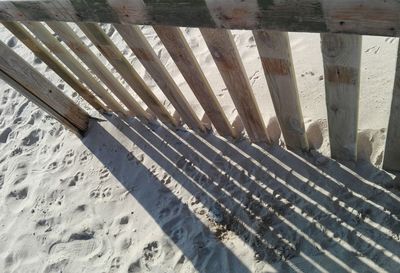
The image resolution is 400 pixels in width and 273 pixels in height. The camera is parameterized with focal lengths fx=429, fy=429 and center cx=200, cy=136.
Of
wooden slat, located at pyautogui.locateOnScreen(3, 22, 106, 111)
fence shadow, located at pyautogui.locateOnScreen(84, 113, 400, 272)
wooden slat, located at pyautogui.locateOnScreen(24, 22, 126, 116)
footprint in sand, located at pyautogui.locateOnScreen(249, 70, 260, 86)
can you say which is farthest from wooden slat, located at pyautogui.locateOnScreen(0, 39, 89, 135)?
footprint in sand, located at pyautogui.locateOnScreen(249, 70, 260, 86)

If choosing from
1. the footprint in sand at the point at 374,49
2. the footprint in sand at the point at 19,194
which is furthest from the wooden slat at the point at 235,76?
the footprint in sand at the point at 19,194

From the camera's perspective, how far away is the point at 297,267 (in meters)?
2.16

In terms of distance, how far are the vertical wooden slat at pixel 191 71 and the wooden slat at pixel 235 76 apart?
0.14 metres

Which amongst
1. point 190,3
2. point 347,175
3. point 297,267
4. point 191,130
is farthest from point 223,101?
point 190,3

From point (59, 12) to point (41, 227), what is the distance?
1654 mm

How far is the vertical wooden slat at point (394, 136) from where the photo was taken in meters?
1.55

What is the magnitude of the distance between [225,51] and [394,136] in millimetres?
815

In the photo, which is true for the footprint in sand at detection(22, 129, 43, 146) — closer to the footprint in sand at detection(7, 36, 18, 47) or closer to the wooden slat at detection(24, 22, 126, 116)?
the wooden slat at detection(24, 22, 126, 116)

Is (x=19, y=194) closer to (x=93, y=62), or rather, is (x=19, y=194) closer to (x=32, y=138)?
(x=32, y=138)

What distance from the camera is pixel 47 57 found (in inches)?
103

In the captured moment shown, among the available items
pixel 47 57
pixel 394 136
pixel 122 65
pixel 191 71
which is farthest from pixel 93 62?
pixel 394 136

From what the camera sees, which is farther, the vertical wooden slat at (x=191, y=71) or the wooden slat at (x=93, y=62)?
the wooden slat at (x=93, y=62)

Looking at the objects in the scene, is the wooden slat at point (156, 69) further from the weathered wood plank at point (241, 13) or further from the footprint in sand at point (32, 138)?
the footprint in sand at point (32, 138)

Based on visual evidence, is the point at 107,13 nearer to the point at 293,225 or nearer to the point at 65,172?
the point at 293,225
